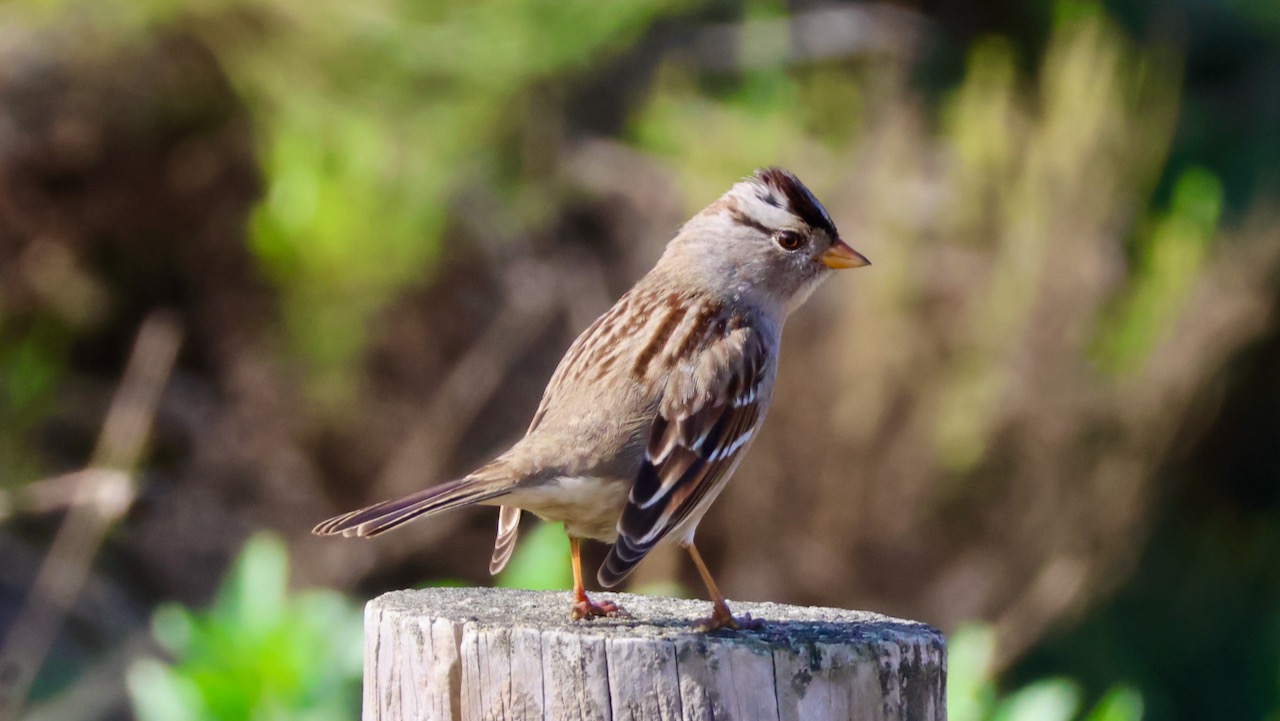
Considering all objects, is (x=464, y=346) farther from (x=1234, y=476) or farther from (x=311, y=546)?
(x=1234, y=476)

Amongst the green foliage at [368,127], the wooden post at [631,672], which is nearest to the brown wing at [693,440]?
the wooden post at [631,672]

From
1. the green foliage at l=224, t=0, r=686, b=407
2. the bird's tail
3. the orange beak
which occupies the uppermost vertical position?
the green foliage at l=224, t=0, r=686, b=407

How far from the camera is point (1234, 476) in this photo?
26.3ft

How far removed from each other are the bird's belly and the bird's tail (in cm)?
7

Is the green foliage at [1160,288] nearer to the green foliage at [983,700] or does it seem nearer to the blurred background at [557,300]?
the blurred background at [557,300]

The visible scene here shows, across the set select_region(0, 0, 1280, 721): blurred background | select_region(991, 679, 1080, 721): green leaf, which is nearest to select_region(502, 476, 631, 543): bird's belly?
select_region(991, 679, 1080, 721): green leaf

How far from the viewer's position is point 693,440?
3066 millimetres

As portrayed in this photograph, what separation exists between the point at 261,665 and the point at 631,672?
166 cm

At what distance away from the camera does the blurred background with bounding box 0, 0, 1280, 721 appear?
245 inches

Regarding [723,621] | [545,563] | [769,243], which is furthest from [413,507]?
[769,243]

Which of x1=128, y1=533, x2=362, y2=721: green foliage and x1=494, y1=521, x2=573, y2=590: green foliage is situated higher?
x1=494, y1=521, x2=573, y2=590: green foliage

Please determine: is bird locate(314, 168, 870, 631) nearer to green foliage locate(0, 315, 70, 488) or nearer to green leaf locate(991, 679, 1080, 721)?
green leaf locate(991, 679, 1080, 721)

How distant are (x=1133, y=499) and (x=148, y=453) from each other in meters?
4.69

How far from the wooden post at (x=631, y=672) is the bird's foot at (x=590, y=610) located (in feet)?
0.65
